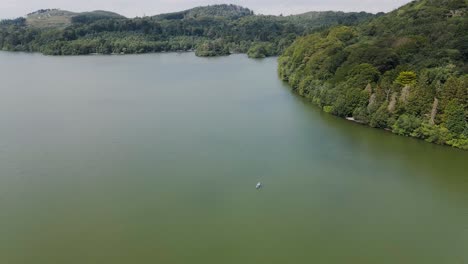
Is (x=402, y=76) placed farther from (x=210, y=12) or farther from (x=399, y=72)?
(x=210, y=12)

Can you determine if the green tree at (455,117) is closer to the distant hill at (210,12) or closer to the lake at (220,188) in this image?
the lake at (220,188)

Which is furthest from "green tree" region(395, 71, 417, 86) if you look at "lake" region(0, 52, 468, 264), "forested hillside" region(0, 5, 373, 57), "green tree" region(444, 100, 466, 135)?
"forested hillside" region(0, 5, 373, 57)

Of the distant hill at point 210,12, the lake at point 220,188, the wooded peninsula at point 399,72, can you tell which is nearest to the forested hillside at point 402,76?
the wooded peninsula at point 399,72

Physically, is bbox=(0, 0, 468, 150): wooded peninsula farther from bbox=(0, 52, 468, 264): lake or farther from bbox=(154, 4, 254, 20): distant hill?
bbox=(154, 4, 254, 20): distant hill

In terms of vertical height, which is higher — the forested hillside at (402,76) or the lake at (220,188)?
the forested hillside at (402,76)

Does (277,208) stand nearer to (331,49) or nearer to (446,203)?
(446,203)

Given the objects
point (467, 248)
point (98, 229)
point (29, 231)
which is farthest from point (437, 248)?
point (29, 231)

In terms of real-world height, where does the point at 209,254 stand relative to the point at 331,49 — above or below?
below
